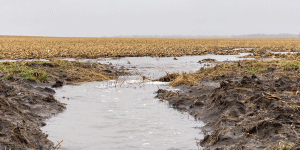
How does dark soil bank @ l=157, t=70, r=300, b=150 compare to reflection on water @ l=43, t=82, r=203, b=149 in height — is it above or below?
above

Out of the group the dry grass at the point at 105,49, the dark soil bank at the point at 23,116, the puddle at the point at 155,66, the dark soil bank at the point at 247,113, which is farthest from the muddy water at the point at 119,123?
the dry grass at the point at 105,49

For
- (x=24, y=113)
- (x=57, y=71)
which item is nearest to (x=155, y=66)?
(x=57, y=71)

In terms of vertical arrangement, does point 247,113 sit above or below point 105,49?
below

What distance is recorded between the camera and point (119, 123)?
716 centimetres

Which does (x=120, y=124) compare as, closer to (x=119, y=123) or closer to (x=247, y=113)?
(x=119, y=123)

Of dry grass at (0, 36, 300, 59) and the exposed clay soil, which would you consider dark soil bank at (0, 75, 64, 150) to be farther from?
dry grass at (0, 36, 300, 59)

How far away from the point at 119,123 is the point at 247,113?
3.27 metres

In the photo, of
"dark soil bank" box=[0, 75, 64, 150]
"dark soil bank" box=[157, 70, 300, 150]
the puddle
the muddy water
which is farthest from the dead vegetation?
"dark soil bank" box=[157, 70, 300, 150]

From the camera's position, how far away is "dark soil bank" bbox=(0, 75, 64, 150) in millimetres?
5137

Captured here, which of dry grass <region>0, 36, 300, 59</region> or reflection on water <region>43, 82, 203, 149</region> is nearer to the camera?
reflection on water <region>43, 82, 203, 149</region>

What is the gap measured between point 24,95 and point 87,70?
7234mm

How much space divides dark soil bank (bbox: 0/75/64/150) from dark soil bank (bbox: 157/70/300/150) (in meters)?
3.57

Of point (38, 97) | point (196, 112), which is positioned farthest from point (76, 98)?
point (196, 112)

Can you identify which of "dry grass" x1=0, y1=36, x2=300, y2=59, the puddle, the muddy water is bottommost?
the muddy water
